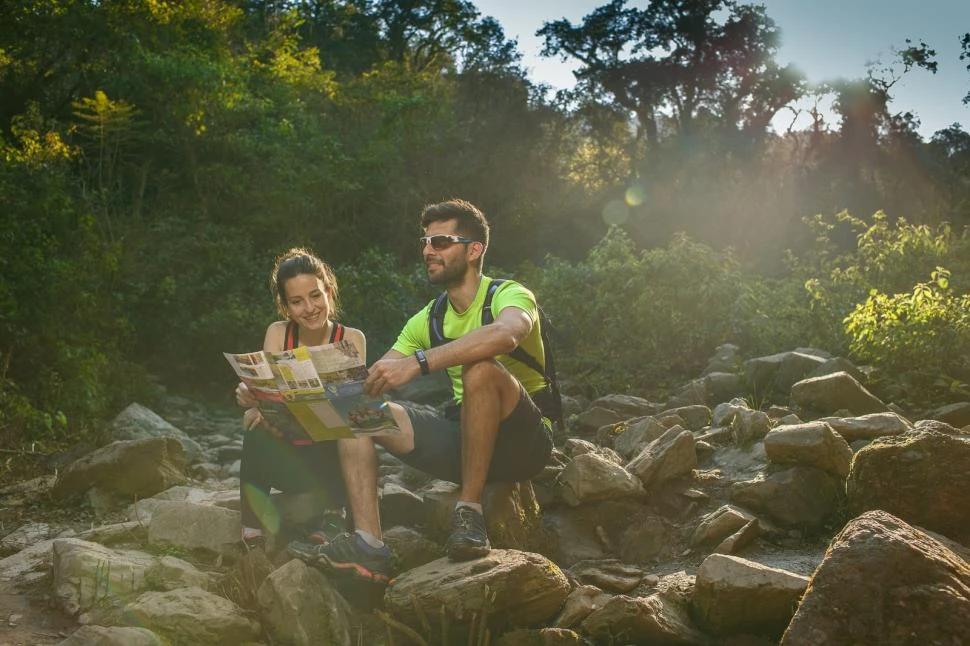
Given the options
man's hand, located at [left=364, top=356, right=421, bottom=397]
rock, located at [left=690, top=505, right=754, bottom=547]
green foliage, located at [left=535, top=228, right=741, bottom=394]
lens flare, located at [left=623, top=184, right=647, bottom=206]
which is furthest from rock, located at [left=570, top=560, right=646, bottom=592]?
lens flare, located at [left=623, top=184, right=647, bottom=206]

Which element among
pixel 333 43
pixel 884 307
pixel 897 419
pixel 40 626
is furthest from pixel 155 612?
pixel 333 43

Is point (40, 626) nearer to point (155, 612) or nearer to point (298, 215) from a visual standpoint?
point (155, 612)

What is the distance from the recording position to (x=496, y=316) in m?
4.08

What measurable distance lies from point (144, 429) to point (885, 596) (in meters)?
6.68

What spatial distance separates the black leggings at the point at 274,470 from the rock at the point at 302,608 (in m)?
0.54

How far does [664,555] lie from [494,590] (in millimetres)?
1315

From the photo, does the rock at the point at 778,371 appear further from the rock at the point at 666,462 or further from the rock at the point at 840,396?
the rock at the point at 666,462

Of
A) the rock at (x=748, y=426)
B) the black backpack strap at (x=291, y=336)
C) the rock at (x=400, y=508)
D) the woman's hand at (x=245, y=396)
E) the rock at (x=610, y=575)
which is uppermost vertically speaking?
the black backpack strap at (x=291, y=336)

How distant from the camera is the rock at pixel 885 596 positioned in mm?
2770

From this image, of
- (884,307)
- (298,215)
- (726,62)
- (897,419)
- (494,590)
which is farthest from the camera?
(726,62)

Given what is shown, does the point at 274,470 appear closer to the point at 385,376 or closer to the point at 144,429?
the point at 385,376

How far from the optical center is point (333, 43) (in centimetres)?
2470

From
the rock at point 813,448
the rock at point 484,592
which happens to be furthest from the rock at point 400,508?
the rock at point 813,448

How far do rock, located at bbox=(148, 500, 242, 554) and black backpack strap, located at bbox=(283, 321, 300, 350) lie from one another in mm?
956
